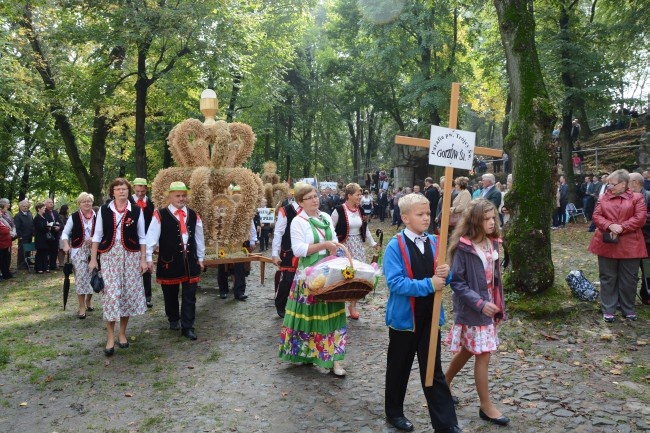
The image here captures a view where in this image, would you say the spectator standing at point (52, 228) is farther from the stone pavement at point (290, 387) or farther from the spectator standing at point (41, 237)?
the stone pavement at point (290, 387)

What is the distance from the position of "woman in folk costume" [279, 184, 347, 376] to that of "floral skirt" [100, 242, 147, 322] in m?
2.18

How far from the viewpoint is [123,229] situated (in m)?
6.89

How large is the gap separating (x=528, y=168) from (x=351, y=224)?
2622 millimetres

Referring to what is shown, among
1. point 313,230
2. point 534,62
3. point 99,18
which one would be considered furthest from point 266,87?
point 313,230

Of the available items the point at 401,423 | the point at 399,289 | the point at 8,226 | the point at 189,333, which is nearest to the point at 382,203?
the point at 8,226

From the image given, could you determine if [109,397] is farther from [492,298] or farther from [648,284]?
[648,284]

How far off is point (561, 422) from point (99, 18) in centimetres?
1475

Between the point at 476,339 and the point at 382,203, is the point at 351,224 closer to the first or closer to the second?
the point at 476,339

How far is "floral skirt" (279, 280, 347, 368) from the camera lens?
563cm

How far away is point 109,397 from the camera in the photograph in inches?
211

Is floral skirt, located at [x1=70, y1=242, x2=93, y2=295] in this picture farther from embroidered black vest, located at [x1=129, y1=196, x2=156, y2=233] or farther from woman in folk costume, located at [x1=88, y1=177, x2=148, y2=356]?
woman in folk costume, located at [x1=88, y1=177, x2=148, y2=356]

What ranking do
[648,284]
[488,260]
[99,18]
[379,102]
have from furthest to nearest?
[379,102] → [99,18] → [648,284] → [488,260]

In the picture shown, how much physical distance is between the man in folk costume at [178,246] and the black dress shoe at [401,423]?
3.73 meters

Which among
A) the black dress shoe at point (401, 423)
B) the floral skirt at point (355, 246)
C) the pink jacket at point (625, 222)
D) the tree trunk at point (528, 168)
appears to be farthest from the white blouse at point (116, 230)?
the pink jacket at point (625, 222)
